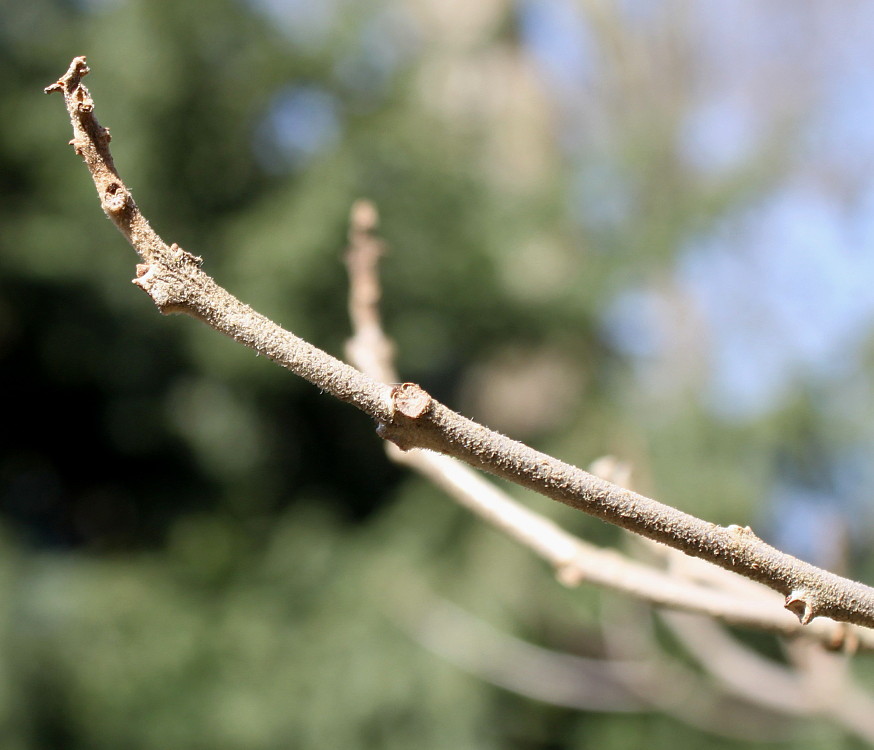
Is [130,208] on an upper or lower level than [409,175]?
lower

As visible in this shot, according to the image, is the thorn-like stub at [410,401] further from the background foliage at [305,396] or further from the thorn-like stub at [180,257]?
the background foliage at [305,396]

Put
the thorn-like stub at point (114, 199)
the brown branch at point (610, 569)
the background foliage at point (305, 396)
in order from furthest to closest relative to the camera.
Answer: the background foliage at point (305, 396)
the brown branch at point (610, 569)
the thorn-like stub at point (114, 199)

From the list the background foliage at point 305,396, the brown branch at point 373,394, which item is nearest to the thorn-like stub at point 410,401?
the brown branch at point 373,394

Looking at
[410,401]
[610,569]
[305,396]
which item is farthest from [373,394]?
[305,396]

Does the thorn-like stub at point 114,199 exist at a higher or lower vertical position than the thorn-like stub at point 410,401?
higher

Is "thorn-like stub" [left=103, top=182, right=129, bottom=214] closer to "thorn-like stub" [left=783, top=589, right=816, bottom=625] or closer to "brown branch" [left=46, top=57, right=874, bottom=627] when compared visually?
"brown branch" [left=46, top=57, right=874, bottom=627]

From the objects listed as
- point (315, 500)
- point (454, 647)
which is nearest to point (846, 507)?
point (454, 647)

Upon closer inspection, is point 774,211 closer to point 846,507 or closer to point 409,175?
point 846,507
